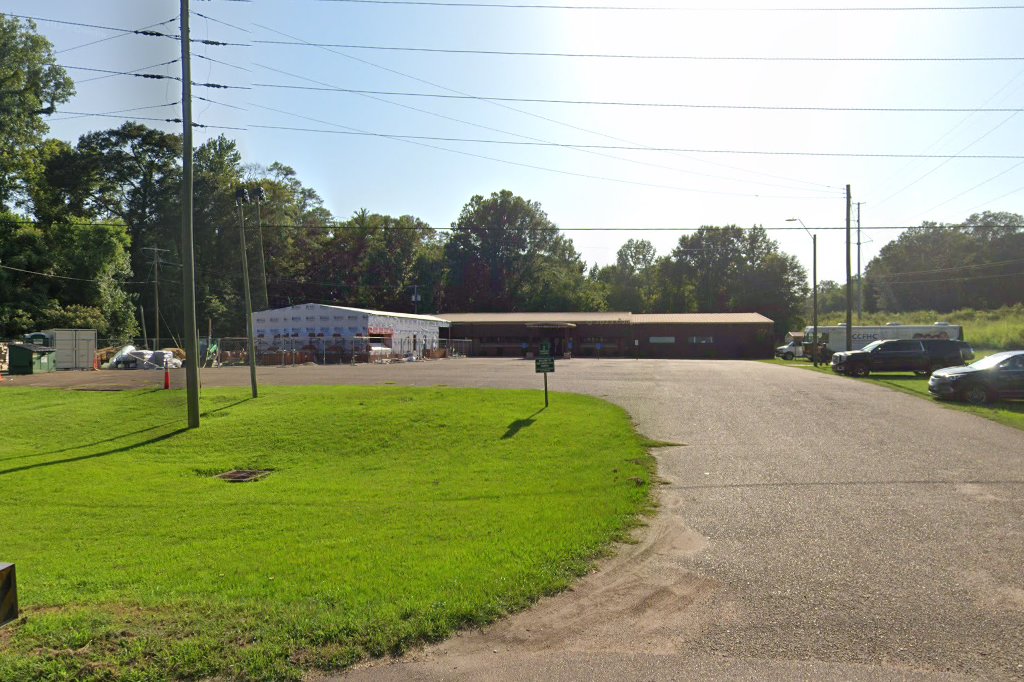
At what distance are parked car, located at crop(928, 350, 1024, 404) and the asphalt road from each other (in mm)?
8389

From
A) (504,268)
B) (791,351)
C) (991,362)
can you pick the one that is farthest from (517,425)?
(504,268)

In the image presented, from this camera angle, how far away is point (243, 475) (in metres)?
12.2

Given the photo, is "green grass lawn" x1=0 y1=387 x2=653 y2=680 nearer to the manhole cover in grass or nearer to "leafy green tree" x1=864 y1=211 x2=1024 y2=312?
the manhole cover in grass

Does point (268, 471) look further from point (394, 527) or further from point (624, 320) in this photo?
point (624, 320)

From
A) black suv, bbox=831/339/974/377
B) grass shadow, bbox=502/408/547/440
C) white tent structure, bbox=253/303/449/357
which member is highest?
white tent structure, bbox=253/303/449/357

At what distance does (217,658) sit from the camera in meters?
4.45

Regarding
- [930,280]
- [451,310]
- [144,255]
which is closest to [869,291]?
[930,280]

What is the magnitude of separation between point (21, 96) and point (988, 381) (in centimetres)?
6525

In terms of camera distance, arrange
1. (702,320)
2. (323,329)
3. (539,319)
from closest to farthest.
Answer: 1. (323,329)
2. (702,320)
3. (539,319)

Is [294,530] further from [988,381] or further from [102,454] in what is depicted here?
[988,381]

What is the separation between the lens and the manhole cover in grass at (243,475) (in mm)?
11834

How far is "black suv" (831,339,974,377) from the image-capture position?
100 ft

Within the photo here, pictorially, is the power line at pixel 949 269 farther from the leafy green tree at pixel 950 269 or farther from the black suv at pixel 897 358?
the black suv at pixel 897 358

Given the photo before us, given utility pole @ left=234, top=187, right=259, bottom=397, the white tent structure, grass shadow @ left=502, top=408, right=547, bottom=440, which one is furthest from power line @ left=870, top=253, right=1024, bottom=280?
utility pole @ left=234, top=187, right=259, bottom=397
